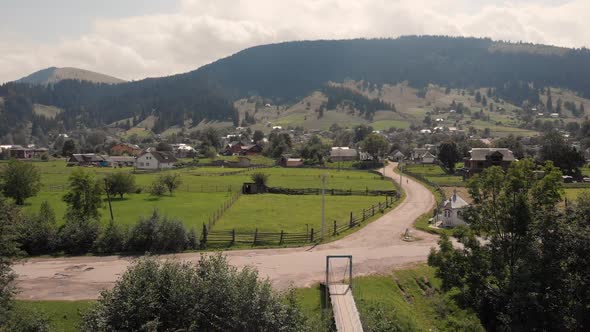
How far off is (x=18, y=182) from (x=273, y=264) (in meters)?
42.4

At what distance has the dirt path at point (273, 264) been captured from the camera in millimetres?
28922

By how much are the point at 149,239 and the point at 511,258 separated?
87.5 feet

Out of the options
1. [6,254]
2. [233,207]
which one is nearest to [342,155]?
[233,207]

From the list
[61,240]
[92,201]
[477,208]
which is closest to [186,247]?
[61,240]

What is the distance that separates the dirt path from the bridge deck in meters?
2.63

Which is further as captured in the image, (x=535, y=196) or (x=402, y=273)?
(x=402, y=273)

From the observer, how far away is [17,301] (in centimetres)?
2612

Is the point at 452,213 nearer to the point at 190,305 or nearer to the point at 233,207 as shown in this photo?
the point at 233,207

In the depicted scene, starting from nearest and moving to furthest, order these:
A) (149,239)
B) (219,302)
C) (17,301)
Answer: (219,302), (17,301), (149,239)

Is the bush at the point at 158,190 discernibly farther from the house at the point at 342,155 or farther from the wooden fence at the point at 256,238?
the house at the point at 342,155

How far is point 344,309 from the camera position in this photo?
2450cm

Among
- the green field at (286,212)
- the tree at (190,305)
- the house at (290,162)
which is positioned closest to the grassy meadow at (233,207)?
the green field at (286,212)

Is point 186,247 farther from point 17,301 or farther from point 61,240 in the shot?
point 17,301

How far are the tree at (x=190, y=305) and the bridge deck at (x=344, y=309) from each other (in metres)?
3.13
